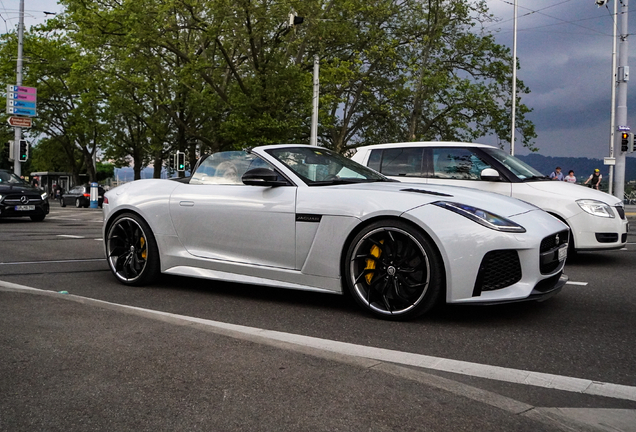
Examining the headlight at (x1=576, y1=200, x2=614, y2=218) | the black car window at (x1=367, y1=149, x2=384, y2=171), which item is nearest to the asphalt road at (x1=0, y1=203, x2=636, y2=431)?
the headlight at (x1=576, y1=200, x2=614, y2=218)

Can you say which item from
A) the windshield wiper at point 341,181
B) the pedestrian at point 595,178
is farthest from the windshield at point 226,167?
the pedestrian at point 595,178

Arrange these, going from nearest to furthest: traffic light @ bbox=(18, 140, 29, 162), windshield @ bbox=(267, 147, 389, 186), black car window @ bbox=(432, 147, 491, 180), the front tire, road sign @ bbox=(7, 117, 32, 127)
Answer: the front tire, windshield @ bbox=(267, 147, 389, 186), black car window @ bbox=(432, 147, 491, 180), road sign @ bbox=(7, 117, 32, 127), traffic light @ bbox=(18, 140, 29, 162)

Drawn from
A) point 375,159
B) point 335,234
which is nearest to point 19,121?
point 375,159

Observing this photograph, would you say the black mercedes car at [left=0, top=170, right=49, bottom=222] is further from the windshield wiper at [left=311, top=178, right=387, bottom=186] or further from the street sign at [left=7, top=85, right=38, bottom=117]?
the street sign at [left=7, top=85, right=38, bottom=117]

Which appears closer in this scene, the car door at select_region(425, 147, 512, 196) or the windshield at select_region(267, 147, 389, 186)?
the windshield at select_region(267, 147, 389, 186)

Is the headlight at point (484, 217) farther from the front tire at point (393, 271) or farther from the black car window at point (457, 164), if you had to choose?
the black car window at point (457, 164)

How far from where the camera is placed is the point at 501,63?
32656mm

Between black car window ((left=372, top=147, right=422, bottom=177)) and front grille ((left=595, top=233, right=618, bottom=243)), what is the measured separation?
2.40 m

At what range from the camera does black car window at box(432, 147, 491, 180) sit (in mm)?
8523

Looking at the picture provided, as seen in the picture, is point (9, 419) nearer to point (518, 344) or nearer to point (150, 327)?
point (150, 327)

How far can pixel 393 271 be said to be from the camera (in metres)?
4.43

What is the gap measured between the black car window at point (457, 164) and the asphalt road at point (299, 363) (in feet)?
10.5

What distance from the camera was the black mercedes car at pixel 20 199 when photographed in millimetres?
15953

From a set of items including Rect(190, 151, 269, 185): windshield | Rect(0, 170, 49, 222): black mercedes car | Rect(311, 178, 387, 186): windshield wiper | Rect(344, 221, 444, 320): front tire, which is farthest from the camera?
Rect(0, 170, 49, 222): black mercedes car
